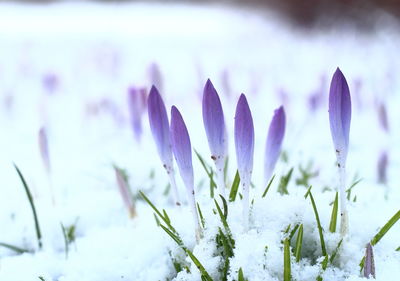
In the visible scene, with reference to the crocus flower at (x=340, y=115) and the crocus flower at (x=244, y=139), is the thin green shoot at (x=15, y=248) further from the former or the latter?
the crocus flower at (x=340, y=115)

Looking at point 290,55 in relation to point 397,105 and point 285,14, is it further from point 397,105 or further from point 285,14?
point 285,14

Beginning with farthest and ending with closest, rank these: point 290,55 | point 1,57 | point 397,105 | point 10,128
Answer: point 290,55 → point 1,57 → point 397,105 → point 10,128

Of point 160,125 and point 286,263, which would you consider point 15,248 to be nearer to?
point 160,125

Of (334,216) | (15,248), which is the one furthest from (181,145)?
(15,248)

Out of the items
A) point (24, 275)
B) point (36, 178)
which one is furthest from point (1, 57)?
point (24, 275)

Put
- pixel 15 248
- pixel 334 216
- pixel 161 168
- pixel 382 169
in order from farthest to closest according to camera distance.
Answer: pixel 161 168
pixel 382 169
pixel 15 248
pixel 334 216
